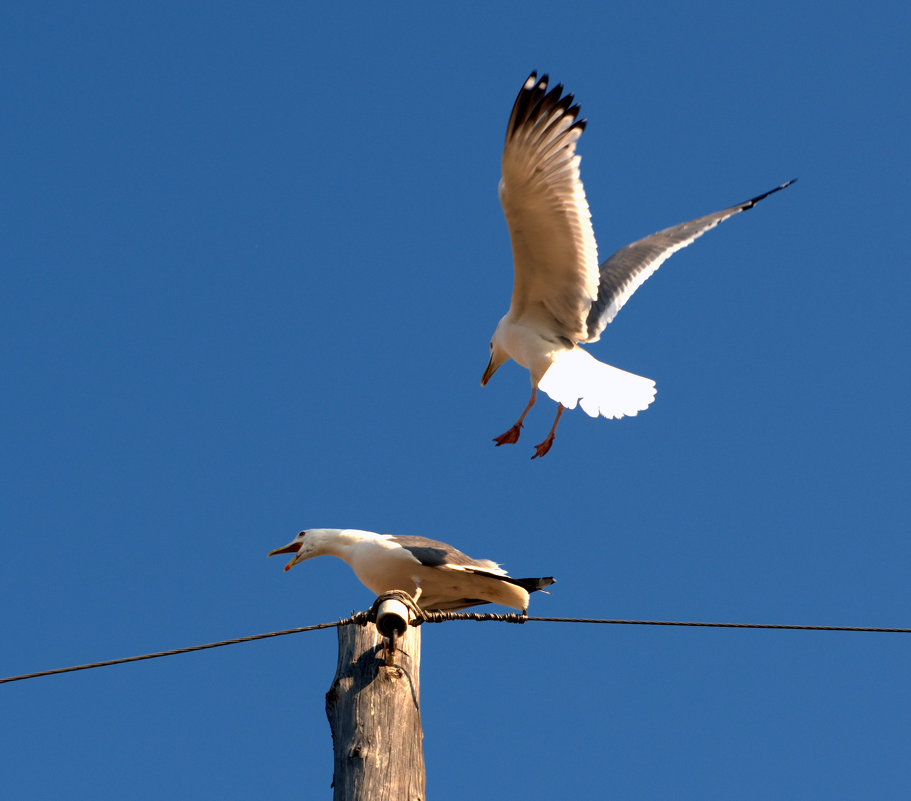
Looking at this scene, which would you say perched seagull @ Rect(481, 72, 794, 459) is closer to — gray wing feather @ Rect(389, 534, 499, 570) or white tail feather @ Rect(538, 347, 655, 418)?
white tail feather @ Rect(538, 347, 655, 418)

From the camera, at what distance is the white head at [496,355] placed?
9.09 m

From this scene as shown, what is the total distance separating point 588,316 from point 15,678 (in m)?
5.86

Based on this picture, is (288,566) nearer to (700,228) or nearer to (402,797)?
(402,797)

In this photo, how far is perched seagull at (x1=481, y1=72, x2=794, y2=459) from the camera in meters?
7.71

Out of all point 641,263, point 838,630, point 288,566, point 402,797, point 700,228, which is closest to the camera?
point 402,797

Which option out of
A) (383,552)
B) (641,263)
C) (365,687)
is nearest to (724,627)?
(365,687)

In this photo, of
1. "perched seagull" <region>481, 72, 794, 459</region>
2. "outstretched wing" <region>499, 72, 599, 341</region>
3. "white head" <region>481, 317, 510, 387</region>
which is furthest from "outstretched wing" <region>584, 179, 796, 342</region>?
"white head" <region>481, 317, 510, 387</region>

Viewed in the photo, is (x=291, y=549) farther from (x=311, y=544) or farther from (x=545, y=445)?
(x=545, y=445)

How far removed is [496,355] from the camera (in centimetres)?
962

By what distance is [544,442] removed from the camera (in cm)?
890

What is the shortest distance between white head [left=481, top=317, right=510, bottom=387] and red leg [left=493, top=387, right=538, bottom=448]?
1.28ft

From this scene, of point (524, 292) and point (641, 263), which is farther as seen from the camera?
point (641, 263)

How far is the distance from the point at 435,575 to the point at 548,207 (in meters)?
3.28

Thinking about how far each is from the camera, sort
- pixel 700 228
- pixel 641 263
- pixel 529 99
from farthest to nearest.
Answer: pixel 700 228 < pixel 641 263 < pixel 529 99
